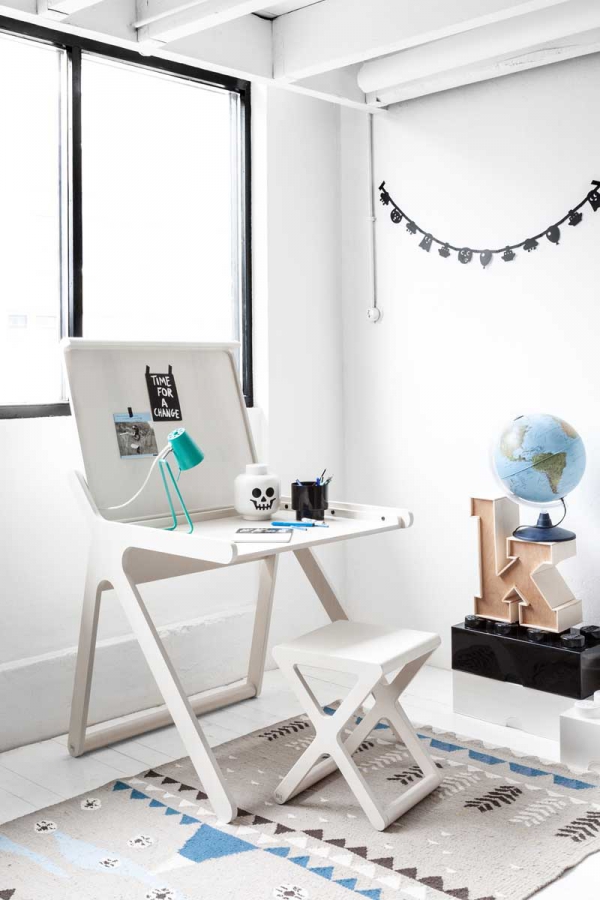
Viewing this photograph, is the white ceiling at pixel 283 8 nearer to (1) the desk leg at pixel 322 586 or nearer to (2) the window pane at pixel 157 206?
(2) the window pane at pixel 157 206

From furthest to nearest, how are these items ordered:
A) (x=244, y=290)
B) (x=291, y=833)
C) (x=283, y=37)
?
(x=244, y=290)
(x=283, y=37)
(x=291, y=833)

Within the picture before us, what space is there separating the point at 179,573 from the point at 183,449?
50 cm

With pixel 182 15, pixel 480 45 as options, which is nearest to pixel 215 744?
pixel 182 15

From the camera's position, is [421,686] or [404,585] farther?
[404,585]

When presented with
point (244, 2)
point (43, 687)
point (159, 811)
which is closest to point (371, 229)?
point (244, 2)

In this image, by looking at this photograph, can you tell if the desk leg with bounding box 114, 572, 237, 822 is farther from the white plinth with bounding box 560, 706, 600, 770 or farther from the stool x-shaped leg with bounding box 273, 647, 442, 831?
the white plinth with bounding box 560, 706, 600, 770

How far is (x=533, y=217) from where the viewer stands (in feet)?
10.3

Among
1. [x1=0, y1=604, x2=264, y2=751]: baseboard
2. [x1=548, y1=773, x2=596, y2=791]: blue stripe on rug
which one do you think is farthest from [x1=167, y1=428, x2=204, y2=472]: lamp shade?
[x1=548, y1=773, x2=596, y2=791]: blue stripe on rug

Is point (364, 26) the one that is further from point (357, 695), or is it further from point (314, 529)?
point (357, 695)

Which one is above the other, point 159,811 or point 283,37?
point 283,37

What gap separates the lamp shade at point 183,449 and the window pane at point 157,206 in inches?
23.1

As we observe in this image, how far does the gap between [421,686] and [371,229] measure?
175 centimetres

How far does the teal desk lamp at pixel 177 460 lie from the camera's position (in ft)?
8.02

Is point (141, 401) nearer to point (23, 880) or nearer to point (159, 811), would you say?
point (159, 811)
